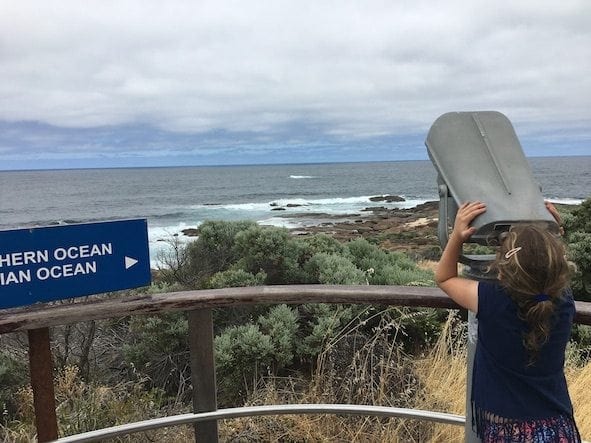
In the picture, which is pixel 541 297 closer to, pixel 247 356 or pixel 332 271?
pixel 247 356

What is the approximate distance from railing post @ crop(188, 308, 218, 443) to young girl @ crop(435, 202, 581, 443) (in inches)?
35.3

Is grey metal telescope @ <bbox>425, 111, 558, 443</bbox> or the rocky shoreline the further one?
the rocky shoreline

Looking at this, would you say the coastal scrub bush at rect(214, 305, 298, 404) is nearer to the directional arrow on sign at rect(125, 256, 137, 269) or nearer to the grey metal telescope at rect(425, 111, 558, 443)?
the directional arrow on sign at rect(125, 256, 137, 269)

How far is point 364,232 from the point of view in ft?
94.7

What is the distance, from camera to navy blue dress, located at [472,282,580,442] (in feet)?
4.54

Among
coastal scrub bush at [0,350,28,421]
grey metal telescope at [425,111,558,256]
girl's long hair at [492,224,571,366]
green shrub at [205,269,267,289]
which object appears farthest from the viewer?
green shrub at [205,269,267,289]

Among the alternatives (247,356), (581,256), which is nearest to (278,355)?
(247,356)

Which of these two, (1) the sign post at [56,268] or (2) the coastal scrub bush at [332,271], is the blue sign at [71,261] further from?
(2) the coastal scrub bush at [332,271]

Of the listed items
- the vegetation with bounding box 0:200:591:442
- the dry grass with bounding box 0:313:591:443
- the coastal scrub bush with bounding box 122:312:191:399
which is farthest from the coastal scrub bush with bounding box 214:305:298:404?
the dry grass with bounding box 0:313:591:443

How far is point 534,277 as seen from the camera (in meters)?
1.34

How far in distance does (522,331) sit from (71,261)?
1425 mm

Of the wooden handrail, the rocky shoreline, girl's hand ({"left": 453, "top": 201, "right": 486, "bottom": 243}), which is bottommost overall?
the rocky shoreline

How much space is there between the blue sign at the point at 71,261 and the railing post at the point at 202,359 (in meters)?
0.25

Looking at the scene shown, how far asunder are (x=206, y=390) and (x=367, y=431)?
4.00ft
